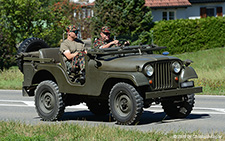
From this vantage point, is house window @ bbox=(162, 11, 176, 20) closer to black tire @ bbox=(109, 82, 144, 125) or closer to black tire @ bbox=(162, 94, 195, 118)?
black tire @ bbox=(162, 94, 195, 118)

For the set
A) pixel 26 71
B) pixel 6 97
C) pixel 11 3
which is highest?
pixel 11 3

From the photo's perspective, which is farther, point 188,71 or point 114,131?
point 188,71

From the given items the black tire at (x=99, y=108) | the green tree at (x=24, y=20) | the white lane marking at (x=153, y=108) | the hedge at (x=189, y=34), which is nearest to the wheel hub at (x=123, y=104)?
the black tire at (x=99, y=108)

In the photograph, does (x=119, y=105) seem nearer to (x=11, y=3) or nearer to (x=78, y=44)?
(x=78, y=44)

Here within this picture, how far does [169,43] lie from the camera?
133ft

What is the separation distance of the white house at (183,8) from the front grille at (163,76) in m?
38.2

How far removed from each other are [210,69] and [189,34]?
1454 cm

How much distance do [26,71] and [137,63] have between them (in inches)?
123

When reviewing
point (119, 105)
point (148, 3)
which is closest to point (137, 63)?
point (119, 105)

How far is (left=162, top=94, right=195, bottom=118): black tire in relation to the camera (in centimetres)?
1046

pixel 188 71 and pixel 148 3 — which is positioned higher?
pixel 148 3

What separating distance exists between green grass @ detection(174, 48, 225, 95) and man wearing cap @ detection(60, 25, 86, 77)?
721 centimetres

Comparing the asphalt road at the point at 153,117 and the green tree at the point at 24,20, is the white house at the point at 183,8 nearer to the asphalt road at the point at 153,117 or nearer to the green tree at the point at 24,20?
the green tree at the point at 24,20

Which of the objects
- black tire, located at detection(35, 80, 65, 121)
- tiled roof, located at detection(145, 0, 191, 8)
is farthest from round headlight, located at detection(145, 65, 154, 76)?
tiled roof, located at detection(145, 0, 191, 8)
